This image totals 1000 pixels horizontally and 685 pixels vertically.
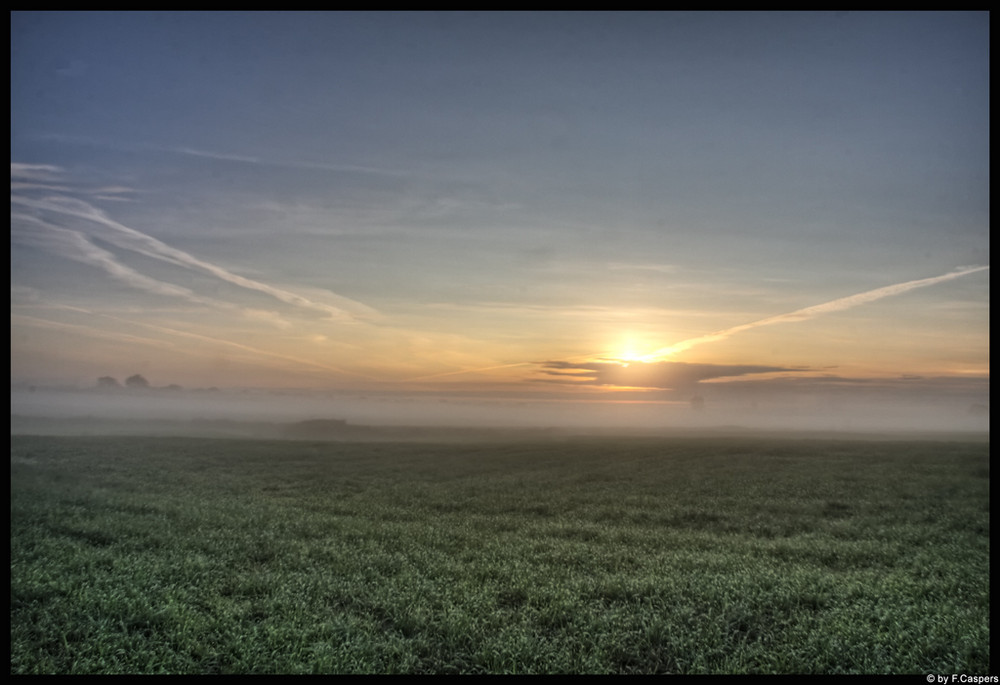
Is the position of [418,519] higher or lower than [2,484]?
lower

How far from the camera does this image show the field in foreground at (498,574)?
13.0m

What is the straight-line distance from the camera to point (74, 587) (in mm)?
16062

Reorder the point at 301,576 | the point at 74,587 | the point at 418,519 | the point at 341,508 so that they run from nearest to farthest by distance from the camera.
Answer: the point at 74,587, the point at 301,576, the point at 418,519, the point at 341,508

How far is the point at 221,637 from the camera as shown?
13523mm

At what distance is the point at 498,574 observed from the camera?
18.0m

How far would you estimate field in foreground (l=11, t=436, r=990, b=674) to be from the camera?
13.0 metres

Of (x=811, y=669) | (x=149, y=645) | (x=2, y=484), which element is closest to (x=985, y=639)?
(x=811, y=669)

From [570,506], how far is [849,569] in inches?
531

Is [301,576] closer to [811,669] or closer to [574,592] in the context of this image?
[574,592]

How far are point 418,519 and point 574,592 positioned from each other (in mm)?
11705
